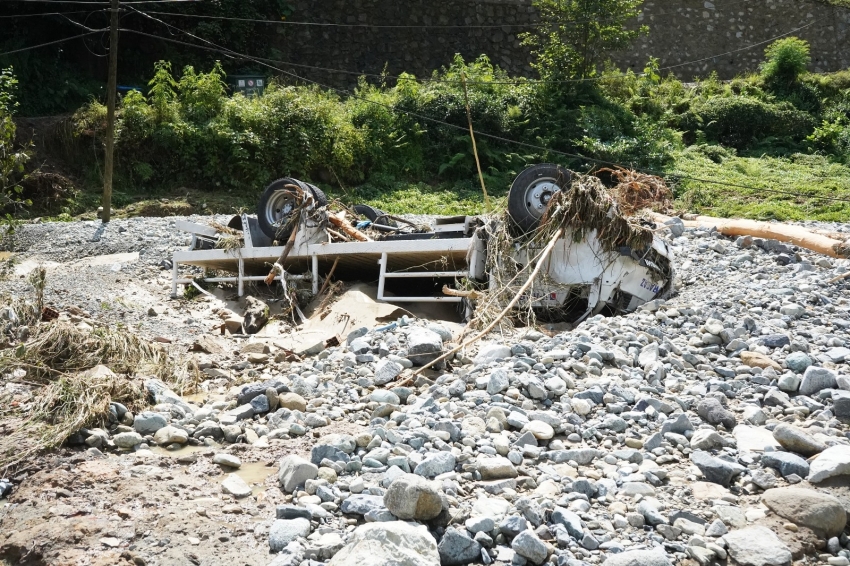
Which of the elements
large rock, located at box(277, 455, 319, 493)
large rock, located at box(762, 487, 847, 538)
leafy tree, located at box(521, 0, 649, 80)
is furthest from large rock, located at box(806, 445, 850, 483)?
leafy tree, located at box(521, 0, 649, 80)

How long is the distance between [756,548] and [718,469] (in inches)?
28.3

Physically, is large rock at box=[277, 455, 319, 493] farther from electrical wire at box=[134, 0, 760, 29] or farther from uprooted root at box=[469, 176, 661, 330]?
electrical wire at box=[134, 0, 760, 29]

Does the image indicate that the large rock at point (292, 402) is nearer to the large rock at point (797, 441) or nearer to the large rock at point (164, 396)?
the large rock at point (164, 396)

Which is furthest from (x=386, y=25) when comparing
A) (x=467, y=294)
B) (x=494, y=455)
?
(x=494, y=455)

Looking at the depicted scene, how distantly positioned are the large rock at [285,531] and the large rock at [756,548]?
1.87 m

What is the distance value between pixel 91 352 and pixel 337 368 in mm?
1890

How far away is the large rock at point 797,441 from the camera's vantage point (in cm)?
459

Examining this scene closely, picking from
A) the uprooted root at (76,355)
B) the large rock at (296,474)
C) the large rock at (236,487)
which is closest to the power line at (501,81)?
the uprooted root at (76,355)

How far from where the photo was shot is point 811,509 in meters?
3.89

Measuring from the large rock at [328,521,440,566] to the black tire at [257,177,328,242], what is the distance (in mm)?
6372

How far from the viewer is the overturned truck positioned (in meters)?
8.05

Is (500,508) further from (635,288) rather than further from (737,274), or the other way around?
(737,274)

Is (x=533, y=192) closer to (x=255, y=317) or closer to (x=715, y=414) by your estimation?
(x=255, y=317)

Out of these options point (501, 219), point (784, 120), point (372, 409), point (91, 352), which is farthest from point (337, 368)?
point (784, 120)
